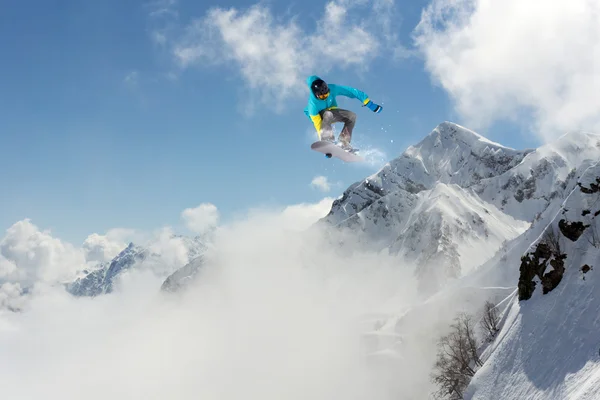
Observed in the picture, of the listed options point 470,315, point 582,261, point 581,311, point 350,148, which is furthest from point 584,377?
point 470,315

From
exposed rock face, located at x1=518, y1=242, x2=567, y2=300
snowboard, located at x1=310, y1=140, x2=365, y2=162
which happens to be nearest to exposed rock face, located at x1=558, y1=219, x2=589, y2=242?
exposed rock face, located at x1=518, y1=242, x2=567, y2=300

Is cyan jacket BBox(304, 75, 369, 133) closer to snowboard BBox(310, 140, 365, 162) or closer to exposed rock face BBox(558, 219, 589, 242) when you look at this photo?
snowboard BBox(310, 140, 365, 162)

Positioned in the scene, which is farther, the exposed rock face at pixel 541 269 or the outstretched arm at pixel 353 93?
the exposed rock face at pixel 541 269

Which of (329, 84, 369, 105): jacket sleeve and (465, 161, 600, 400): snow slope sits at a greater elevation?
(329, 84, 369, 105): jacket sleeve

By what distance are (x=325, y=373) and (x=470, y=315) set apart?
42801 millimetres

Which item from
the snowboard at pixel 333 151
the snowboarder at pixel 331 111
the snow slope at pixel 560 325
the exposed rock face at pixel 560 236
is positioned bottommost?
the snow slope at pixel 560 325

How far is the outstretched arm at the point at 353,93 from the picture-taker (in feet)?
63.9

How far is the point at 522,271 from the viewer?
26234 millimetres

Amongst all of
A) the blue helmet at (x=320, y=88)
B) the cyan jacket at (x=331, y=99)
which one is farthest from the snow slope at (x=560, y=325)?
the blue helmet at (x=320, y=88)

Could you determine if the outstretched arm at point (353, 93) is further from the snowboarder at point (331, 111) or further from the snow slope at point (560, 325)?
the snow slope at point (560, 325)

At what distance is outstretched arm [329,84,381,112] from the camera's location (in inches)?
766

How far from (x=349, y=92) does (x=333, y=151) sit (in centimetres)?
275

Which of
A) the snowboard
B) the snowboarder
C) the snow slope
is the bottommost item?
the snow slope

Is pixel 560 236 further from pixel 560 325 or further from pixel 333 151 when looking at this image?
pixel 333 151
